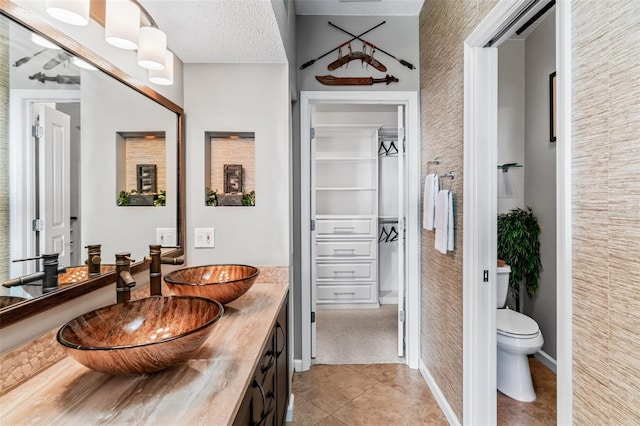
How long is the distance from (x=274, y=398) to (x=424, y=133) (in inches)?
79.7

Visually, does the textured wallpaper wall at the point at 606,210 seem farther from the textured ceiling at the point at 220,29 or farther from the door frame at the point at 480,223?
the textured ceiling at the point at 220,29

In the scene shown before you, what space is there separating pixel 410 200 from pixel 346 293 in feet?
5.80

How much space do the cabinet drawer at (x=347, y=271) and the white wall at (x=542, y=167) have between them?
161 cm

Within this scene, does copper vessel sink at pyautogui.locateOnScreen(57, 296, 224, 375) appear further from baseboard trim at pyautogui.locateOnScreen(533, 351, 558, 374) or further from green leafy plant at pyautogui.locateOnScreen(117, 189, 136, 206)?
baseboard trim at pyautogui.locateOnScreen(533, 351, 558, 374)

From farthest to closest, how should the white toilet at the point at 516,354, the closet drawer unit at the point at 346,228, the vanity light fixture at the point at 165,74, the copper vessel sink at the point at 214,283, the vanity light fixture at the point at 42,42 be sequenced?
the closet drawer unit at the point at 346,228 < the white toilet at the point at 516,354 < the vanity light fixture at the point at 165,74 < the copper vessel sink at the point at 214,283 < the vanity light fixture at the point at 42,42

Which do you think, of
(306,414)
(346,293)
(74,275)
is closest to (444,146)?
(306,414)

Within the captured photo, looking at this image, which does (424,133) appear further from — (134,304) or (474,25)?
(134,304)

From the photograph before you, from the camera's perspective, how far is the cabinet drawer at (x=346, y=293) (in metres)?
4.06

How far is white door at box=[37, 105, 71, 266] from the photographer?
3.21 feet

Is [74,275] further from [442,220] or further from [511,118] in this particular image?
[511,118]

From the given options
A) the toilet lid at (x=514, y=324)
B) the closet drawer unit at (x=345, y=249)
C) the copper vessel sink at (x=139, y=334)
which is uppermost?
the copper vessel sink at (x=139, y=334)

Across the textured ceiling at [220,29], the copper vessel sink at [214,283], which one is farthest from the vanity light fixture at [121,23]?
the copper vessel sink at [214,283]

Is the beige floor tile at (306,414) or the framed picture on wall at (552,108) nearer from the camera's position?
the beige floor tile at (306,414)

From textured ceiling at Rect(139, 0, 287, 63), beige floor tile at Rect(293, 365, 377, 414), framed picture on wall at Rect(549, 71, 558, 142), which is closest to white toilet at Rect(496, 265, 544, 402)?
beige floor tile at Rect(293, 365, 377, 414)
